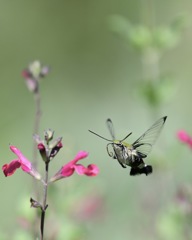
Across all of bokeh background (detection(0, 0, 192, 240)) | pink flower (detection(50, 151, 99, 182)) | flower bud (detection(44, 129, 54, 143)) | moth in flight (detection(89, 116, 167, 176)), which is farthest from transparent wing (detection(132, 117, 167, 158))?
bokeh background (detection(0, 0, 192, 240))

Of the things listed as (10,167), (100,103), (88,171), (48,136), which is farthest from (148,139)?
(100,103)

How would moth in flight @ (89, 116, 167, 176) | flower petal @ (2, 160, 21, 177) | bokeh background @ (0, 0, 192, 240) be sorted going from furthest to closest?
bokeh background @ (0, 0, 192, 240) < moth in flight @ (89, 116, 167, 176) < flower petal @ (2, 160, 21, 177)

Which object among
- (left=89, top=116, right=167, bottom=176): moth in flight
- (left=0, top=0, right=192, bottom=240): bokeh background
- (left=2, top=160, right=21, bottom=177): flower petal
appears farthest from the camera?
(left=0, top=0, right=192, bottom=240): bokeh background

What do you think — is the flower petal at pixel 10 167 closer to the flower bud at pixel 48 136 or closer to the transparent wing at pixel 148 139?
the flower bud at pixel 48 136

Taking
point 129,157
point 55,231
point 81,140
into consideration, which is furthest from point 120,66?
point 129,157

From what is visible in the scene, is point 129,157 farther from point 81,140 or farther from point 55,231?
point 81,140

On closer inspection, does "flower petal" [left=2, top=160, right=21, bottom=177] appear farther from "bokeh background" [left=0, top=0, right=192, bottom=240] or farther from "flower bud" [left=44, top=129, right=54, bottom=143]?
"bokeh background" [left=0, top=0, right=192, bottom=240]

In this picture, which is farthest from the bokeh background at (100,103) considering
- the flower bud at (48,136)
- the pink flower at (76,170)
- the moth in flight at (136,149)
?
the flower bud at (48,136)
